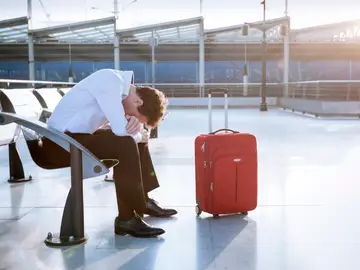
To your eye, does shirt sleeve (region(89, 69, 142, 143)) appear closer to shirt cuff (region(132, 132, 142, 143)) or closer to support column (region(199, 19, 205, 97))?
shirt cuff (region(132, 132, 142, 143))

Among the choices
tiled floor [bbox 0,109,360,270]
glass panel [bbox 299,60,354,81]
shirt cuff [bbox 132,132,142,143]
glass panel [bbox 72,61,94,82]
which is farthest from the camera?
glass panel [bbox 72,61,94,82]

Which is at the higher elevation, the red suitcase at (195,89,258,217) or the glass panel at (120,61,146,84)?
the glass panel at (120,61,146,84)

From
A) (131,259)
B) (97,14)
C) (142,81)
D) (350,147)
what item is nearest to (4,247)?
(131,259)

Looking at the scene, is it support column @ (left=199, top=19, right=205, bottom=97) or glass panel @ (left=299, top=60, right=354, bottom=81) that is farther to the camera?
glass panel @ (left=299, top=60, right=354, bottom=81)

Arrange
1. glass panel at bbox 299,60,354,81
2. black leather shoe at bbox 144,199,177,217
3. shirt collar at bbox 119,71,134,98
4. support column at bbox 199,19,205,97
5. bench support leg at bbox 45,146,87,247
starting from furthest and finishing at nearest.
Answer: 1. glass panel at bbox 299,60,354,81
2. support column at bbox 199,19,205,97
3. black leather shoe at bbox 144,199,177,217
4. shirt collar at bbox 119,71,134,98
5. bench support leg at bbox 45,146,87,247

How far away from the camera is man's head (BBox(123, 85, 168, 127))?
8.27ft

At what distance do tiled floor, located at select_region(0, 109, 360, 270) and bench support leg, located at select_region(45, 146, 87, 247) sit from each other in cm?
7

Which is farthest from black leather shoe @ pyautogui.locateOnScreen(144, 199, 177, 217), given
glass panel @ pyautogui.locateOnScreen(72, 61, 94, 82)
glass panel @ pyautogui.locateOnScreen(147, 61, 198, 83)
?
glass panel @ pyautogui.locateOnScreen(72, 61, 94, 82)

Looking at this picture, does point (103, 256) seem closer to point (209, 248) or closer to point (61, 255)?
point (61, 255)

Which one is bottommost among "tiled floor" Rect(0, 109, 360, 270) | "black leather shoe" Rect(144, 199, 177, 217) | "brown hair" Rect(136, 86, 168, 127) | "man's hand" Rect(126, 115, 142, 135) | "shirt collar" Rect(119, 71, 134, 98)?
"tiled floor" Rect(0, 109, 360, 270)

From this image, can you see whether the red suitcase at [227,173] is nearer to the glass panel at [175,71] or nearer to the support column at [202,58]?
the support column at [202,58]

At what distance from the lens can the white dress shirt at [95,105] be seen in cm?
243

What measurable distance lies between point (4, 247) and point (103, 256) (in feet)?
1.89

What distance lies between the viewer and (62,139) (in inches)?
91.5
